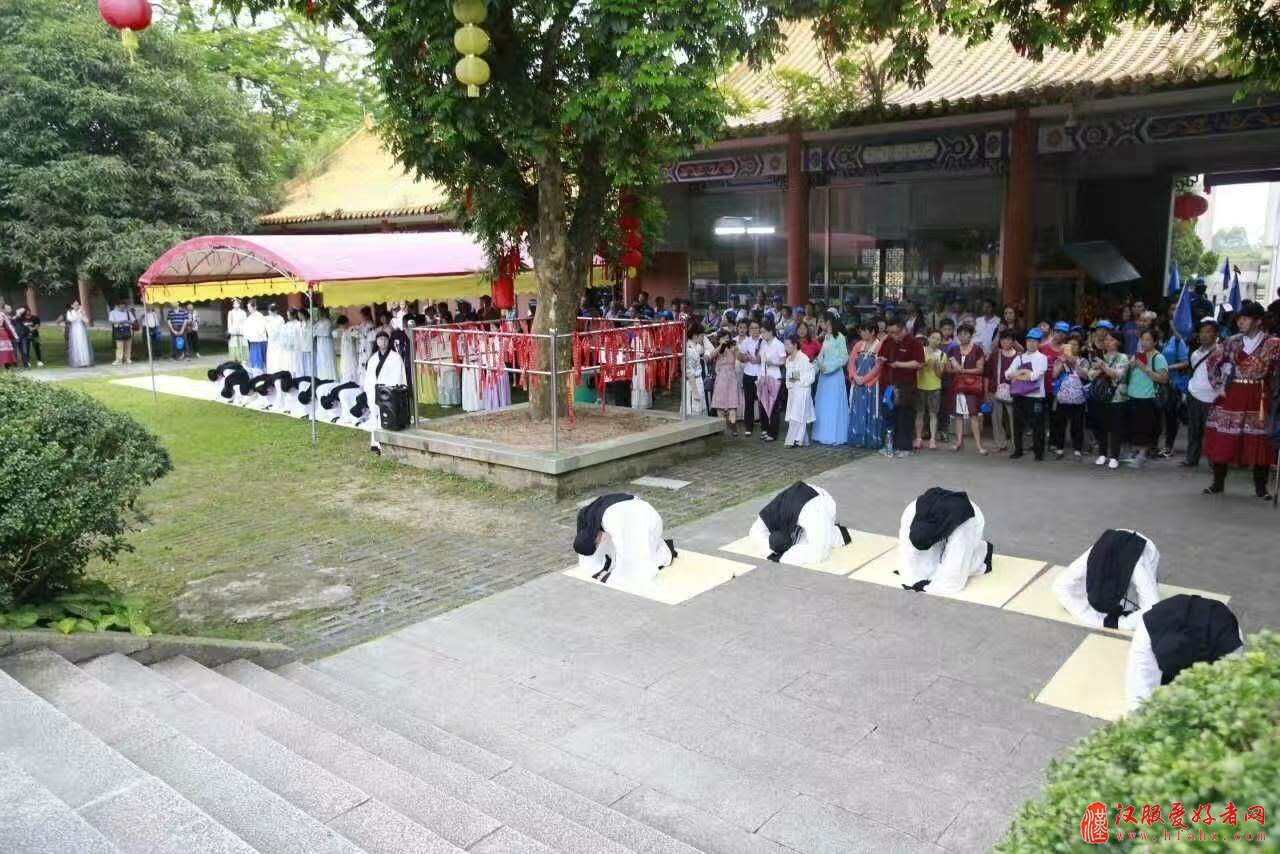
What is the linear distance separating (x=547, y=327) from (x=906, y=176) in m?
7.69

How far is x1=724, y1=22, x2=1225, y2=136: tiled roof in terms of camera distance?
11.1 metres

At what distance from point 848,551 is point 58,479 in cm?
528

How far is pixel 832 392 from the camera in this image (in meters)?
11.6

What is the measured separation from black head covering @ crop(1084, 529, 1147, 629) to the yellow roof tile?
6.66 metres

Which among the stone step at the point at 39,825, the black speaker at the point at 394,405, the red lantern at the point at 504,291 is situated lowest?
the stone step at the point at 39,825

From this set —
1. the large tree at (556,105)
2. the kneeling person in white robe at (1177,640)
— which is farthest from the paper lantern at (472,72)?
the kneeling person in white robe at (1177,640)

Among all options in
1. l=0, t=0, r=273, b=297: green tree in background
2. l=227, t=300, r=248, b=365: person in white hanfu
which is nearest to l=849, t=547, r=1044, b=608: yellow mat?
l=227, t=300, r=248, b=365: person in white hanfu

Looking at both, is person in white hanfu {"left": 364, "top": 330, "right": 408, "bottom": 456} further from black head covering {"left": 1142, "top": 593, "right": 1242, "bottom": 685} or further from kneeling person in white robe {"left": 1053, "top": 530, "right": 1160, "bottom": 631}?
black head covering {"left": 1142, "top": 593, "right": 1242, "bottom": 685}

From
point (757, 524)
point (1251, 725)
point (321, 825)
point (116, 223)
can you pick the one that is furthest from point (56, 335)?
point (1251, 725)

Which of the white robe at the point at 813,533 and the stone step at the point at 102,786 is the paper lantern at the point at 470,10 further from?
the stone step at the point at 102,786

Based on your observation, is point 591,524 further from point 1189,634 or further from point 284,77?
point 284,77

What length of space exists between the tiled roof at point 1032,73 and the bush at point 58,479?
8.37 m

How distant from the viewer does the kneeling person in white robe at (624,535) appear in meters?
6.91

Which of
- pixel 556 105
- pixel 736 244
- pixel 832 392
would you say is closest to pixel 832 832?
pixel 556 105
